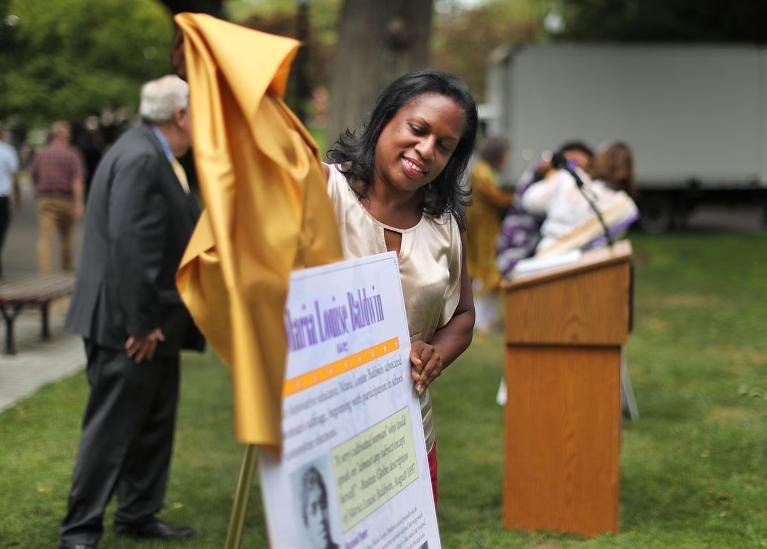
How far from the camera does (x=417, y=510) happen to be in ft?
9.84

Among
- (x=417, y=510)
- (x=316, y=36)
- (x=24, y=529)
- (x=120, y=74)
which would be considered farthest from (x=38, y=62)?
(x=316, y=36)

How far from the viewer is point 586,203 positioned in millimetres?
7961

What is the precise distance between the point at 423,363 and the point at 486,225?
9.49 meters

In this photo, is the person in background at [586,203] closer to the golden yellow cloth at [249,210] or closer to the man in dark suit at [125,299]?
the man in dark suit at [125,299]

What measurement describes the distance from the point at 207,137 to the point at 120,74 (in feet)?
104

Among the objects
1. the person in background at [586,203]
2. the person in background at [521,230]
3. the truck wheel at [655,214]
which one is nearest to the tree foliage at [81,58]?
the person in background at [521,230]

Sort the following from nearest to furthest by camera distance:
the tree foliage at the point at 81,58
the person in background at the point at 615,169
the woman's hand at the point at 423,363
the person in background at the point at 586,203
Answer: the woman's hand at the point at 423,363 → the person in background at the point at 586,203 → the person in background at the point at 615,169 → the tree foliage at the point at 81,58

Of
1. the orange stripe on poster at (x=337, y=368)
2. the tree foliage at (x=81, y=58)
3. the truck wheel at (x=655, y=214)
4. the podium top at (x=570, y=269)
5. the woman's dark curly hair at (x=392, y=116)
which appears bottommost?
the truck wheel at (x=655, y=214)

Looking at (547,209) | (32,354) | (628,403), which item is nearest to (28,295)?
(32,354)

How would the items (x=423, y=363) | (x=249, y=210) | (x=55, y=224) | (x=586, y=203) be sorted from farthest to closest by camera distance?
(x=55, y=224)
(x=586, y=203)
(x=423, y=363)
(x=249, y=210)

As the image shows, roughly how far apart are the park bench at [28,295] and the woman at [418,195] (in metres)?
7.30

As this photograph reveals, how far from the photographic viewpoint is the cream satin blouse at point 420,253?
10.0 feet

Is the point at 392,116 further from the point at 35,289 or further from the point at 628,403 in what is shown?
the point at 35,289

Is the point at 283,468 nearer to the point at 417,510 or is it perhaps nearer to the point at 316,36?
the point at 417,510
